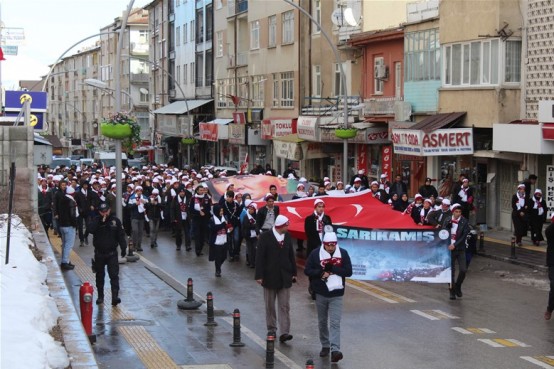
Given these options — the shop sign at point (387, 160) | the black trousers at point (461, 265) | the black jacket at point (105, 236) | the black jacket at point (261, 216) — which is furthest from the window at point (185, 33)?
the black jacket at point (105, 236)

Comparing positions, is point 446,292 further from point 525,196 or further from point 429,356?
point 525,196

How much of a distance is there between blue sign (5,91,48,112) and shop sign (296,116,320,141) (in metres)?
13.1

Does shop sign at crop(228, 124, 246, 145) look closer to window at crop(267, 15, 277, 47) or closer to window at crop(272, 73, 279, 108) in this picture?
window at crop(272, 73, 279, 108)

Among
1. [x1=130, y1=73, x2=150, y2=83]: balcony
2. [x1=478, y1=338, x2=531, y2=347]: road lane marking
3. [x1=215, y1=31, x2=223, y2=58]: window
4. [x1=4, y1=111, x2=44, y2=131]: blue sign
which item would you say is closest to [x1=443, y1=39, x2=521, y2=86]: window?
[x1=4, y1=111, x2=44, y2=131]: blue sign

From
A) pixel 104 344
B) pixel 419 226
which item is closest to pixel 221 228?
pixel 419 226

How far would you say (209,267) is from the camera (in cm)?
2352

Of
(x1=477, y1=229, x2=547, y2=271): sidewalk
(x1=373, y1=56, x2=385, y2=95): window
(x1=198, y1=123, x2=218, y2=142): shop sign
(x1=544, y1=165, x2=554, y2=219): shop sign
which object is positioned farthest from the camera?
(x1=198, y1=123, x2=218, y2=142): shop sign

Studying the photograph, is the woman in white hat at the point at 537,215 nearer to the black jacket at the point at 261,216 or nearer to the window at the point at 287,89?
the black jacket at the point at 261,216

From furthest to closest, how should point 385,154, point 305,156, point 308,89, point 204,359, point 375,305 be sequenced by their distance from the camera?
1. point 308,89
2. point 305,156
3. point 385,154
4. point 375,305
5. point 204,359

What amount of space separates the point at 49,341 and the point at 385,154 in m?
30.4

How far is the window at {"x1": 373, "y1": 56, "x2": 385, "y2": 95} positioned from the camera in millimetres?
40781

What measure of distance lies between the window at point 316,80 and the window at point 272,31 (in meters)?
5.26

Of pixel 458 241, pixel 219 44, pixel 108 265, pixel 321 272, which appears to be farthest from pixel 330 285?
pixel 219 44

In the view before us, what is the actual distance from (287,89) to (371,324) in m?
36.6
